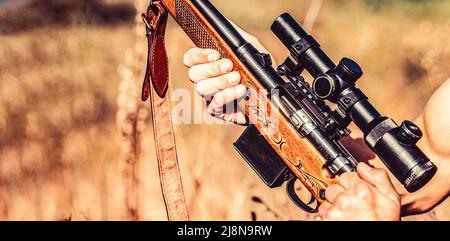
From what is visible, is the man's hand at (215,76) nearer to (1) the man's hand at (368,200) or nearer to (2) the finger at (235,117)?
(2) the finger at (235,117)

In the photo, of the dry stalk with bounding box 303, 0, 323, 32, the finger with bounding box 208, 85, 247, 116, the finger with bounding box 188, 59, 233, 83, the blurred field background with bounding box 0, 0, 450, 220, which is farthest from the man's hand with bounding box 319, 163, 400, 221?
the dry stalk with bounding box 303, 0, 323, 32

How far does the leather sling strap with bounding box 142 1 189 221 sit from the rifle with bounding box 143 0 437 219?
320 millimetres

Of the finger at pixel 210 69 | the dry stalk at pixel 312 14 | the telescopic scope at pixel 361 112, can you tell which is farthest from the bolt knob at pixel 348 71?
the dry stalk at pixel 312 14

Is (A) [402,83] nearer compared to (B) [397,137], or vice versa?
(B) [397,137]

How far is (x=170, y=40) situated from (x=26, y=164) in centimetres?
159

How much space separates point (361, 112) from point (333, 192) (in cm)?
35

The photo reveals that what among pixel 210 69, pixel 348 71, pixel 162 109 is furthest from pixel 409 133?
pixel 162 109

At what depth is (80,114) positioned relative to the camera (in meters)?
4.09

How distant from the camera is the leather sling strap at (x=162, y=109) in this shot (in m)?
2.73

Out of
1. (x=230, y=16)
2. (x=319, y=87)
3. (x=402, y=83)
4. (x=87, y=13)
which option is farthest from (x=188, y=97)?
(x=319, y=87)

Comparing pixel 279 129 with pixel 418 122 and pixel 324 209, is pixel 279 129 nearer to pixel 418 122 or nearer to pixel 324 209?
pixel 324 209

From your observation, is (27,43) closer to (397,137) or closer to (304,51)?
(304,51)

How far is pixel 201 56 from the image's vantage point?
7.73 feet

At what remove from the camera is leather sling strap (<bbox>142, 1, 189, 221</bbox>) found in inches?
108
